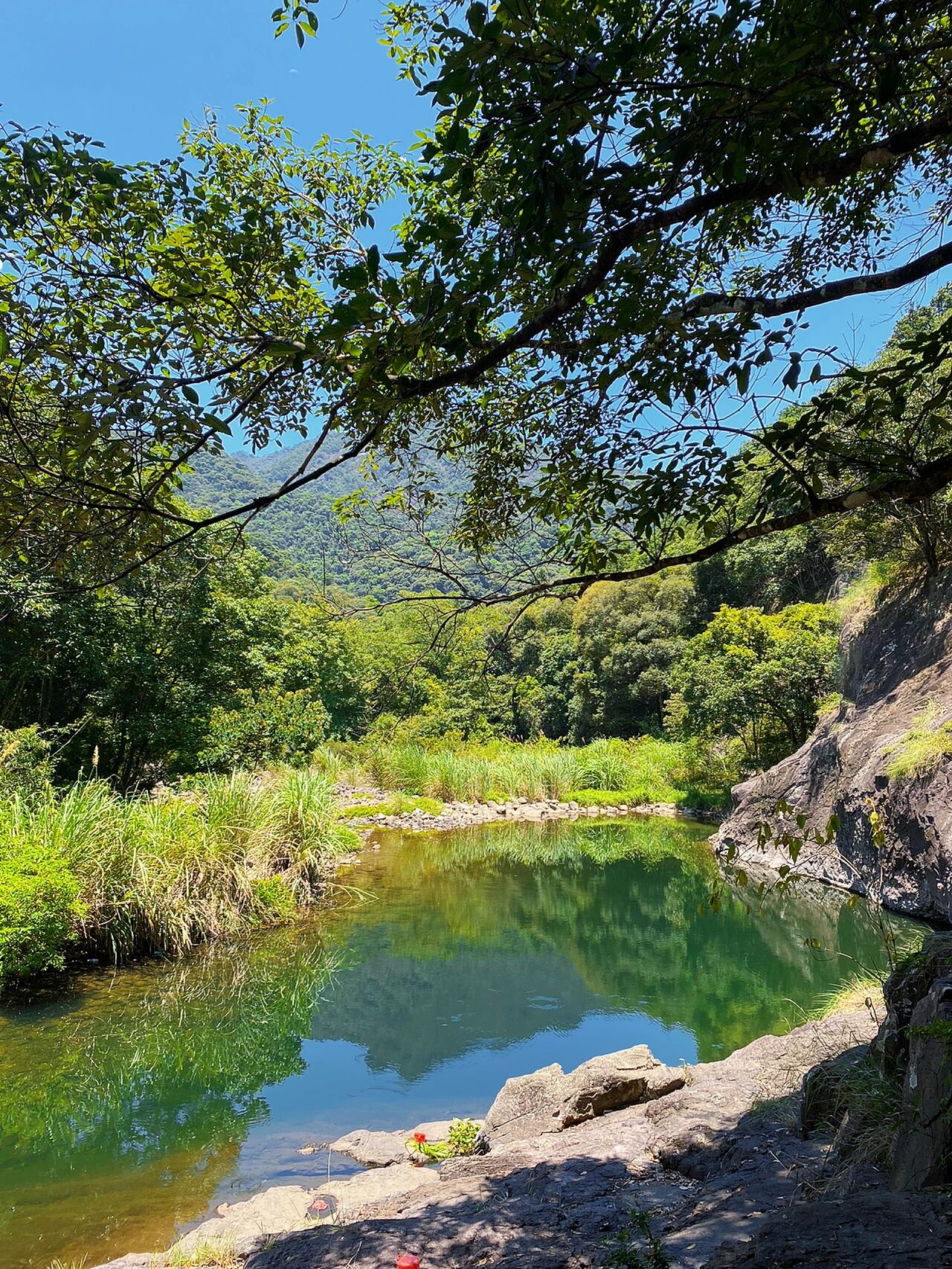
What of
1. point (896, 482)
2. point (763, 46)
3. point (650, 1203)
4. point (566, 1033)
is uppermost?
point (763, 46)

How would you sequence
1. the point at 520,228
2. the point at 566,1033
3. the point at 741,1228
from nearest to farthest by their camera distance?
the point at 520,228 < the point at 741,1228 < the point at 566,1033

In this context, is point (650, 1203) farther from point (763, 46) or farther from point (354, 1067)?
point (354, 1067)

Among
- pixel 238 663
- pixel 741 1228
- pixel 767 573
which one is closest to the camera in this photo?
pixel 741 1228

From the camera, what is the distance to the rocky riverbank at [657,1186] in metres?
1.63

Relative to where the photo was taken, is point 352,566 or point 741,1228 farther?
point 352,566

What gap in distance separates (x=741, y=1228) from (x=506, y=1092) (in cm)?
312

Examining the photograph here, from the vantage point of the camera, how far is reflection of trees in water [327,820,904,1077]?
7234 millimetres

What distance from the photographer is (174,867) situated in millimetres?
8016

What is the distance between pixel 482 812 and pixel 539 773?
8.00 feet

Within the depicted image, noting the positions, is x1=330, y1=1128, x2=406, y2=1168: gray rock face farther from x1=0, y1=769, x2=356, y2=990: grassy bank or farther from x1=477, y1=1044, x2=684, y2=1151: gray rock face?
x1=0, y1=769, x2=356, y2=990: grassy bank

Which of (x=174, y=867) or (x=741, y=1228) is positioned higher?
(x=174, y=867)

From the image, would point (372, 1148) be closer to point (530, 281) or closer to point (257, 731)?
point (530, 281)

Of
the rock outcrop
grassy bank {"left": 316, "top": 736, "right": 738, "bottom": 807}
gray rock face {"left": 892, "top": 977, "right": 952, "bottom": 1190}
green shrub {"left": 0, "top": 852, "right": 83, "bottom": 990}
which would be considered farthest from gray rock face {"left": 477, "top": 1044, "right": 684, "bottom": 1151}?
grassy bank {"left": 316, "top": 736, "right": 738, "bottom": 807}

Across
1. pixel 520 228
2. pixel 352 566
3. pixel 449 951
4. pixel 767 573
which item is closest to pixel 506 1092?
pixel 352 566
